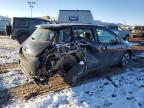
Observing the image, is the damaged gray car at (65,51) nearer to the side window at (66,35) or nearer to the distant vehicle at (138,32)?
the side window at (66,35)

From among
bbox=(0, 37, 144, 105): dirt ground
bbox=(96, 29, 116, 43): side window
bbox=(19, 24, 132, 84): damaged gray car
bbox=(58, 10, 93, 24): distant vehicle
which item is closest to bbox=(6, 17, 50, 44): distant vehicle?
bbox=(0, 37, 144, 105): dirt ground

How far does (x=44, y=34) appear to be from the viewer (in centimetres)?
748

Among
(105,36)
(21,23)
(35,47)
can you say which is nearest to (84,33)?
(105,36)

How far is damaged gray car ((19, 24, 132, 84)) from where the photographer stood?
6750mm

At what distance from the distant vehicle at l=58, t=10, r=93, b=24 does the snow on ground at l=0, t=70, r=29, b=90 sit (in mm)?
28076

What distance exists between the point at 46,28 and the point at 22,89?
6.27ft

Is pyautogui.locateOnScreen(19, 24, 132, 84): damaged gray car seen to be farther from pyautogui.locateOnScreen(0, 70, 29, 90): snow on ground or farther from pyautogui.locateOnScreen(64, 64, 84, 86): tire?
pyautogui.locateOnScreen(0, 70, 29, 90): snow on ground

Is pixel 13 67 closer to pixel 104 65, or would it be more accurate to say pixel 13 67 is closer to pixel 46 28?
pixel 46 28

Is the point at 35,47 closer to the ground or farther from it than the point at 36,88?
farther from it

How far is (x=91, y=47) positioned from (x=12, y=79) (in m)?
2.65

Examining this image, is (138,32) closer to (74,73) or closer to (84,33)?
(84,33)

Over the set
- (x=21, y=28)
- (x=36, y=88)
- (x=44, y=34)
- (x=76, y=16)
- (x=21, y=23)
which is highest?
(x=76, y=16)

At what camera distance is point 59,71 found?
7.04m

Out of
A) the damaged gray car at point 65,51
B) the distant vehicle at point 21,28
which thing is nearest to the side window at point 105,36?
the damaged gray car at point 65,51
